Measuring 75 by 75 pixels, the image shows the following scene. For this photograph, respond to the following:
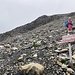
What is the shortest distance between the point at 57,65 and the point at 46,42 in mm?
4477

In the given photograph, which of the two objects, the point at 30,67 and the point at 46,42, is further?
the point at 46,42

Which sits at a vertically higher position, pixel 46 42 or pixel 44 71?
pixel 46 42

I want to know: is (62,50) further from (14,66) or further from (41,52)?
(14,66)

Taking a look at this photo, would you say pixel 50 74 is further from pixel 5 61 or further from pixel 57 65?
pixel 5 61

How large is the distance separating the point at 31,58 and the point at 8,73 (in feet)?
6.16

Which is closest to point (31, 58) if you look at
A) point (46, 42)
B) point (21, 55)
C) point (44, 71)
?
point (21, 55)

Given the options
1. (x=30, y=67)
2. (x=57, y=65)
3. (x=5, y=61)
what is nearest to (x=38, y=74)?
(x=30, y=67)

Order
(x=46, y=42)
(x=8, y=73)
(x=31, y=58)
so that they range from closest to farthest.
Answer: (x=8, y=73) < (x=31, y=58) < (x=46, y=42)

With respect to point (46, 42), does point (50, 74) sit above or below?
below

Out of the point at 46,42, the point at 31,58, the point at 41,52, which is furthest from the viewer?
the point at 46,42

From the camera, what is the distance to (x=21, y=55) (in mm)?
13961

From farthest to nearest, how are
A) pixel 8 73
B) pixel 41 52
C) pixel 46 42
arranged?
pixel 46 42
pixel 41 52
pixel 8 73

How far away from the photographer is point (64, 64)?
1232 centimetres

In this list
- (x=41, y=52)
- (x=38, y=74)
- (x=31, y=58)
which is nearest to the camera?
(x=38, y=74)
